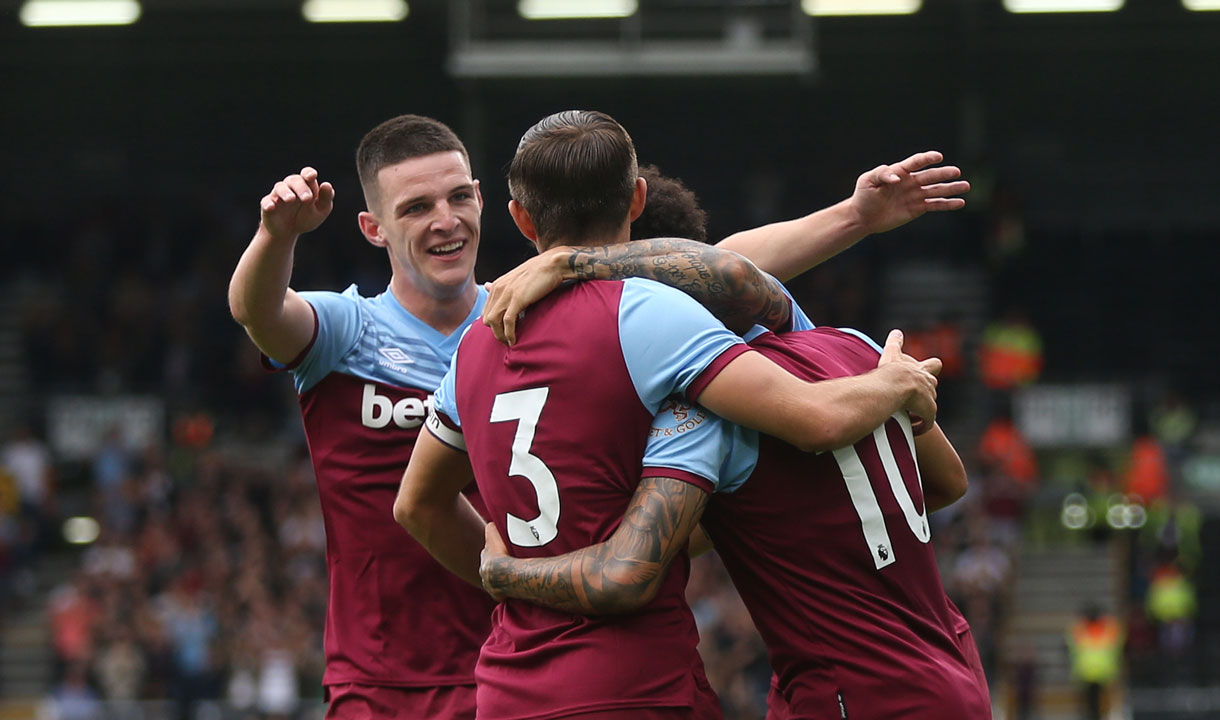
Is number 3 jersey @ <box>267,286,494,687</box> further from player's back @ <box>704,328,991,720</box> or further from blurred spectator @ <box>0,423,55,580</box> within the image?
blurred spectator @ <box>0,423,55,580</box>

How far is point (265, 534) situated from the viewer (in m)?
18.4

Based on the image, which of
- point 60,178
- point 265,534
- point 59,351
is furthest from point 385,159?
point 60,178

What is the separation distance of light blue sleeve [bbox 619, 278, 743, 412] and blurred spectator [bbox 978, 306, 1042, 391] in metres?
19.4

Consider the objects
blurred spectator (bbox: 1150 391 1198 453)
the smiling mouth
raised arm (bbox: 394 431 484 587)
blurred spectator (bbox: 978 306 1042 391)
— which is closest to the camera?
raised arm (bbox: 394 431 484 587)

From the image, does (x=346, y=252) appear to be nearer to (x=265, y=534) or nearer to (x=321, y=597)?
(x=265, y=534)

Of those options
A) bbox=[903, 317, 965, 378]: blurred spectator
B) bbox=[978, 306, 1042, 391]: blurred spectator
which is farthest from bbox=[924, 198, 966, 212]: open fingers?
bbox=[978, 306, 1042, 391]: blurred spectator

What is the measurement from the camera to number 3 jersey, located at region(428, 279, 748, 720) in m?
3.11

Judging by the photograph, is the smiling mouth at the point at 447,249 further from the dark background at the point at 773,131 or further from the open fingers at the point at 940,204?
the dark background at the point at 773,131

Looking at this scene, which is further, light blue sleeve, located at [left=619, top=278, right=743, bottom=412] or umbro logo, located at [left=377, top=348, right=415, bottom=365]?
umbro logo, located at [left=377, top=348, right=415, bottom=365]

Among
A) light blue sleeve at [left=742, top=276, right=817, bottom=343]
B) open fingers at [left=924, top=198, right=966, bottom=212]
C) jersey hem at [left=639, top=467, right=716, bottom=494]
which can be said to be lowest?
jersey hem at [left=639, top=467, right=716, bottom=494]

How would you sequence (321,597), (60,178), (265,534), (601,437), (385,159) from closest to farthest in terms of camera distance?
(601,437) → (385,159) → (321,597) → (265,534) → (60,178)

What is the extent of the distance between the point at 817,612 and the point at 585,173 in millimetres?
1024

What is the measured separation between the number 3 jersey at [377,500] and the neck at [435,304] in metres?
0.03

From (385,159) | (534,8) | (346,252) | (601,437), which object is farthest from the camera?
(346,252)
